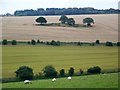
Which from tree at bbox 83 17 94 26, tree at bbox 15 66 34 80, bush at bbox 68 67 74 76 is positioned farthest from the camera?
tree at bbox 83 17 94 26

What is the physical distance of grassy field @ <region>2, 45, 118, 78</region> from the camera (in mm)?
30750

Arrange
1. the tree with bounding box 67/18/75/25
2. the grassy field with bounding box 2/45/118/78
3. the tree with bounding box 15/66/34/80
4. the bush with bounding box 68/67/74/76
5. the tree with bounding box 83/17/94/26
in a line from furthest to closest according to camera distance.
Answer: the tree with bounding box 83/17/94/26 → the tree with bounding box 67/18/75/25 → the grassy field with bounding box 2/45/118/78 → the bush with bounding box 68/67/74/76 → the tree with bounding box 15/66/34/80

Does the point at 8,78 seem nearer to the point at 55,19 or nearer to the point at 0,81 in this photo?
the point at 0,81

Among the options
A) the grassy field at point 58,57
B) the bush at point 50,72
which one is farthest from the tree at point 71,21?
the bush at point 50,72

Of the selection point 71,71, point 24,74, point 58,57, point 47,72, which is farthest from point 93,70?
point 58,57

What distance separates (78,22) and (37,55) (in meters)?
36.1

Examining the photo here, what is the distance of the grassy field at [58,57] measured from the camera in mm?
30750

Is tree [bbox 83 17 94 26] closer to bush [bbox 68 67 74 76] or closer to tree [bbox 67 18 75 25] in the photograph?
tree [bbox 67 18 75 25]

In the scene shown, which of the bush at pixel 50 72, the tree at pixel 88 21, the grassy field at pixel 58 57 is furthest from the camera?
the tree at pixel 88 21

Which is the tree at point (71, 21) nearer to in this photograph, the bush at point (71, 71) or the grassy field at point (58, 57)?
the grassy field at point (58, 57)

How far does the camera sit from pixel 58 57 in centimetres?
3506

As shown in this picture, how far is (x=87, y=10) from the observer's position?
93.0 metres

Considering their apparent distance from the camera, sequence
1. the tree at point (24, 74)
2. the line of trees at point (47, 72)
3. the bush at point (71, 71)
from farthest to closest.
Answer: the bush at point (71, 71) < the line of trees at point (47, 72) < the tree at point (24, 74)

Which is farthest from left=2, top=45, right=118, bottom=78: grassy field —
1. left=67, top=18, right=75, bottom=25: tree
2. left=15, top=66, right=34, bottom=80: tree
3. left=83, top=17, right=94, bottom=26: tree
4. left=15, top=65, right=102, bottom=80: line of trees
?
left=83, top=17, right=94, bottom=26: tree
